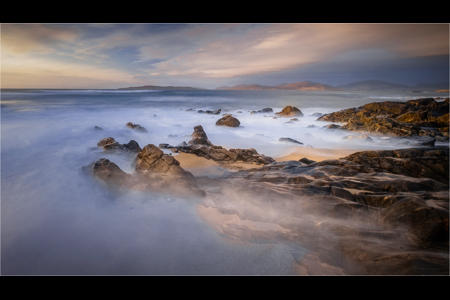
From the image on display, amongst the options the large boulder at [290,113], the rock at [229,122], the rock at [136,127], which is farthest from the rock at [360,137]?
the rock at [136,127]

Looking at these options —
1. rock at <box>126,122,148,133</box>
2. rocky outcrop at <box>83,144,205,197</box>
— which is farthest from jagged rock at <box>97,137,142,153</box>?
rock at <box>126,122,148,133</box>

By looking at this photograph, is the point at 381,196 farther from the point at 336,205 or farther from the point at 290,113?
the point at 290,113

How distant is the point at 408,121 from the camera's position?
7664mm

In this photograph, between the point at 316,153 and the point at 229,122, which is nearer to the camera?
the point at 316,153

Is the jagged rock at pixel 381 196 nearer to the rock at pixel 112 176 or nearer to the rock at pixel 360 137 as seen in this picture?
the rock at pixel 112 176

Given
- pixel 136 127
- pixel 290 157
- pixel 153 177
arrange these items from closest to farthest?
pixel 153 177
pixel 290 157
pixel 136 127

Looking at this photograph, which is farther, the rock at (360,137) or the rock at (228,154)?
the rock at (360,137)

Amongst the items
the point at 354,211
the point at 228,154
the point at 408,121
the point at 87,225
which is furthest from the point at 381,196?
the point at 408,121

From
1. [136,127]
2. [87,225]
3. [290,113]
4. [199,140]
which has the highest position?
[290,113]

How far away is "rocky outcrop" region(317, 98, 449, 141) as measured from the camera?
20.3 feet

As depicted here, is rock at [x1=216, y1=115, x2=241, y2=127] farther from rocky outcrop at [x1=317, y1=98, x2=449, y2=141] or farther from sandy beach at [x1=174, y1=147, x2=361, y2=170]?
rocky outcrop at [x1=317, y1=98, x2=449, y2=141]

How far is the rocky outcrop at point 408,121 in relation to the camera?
618cm

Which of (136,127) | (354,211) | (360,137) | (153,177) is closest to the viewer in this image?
(354,211)
